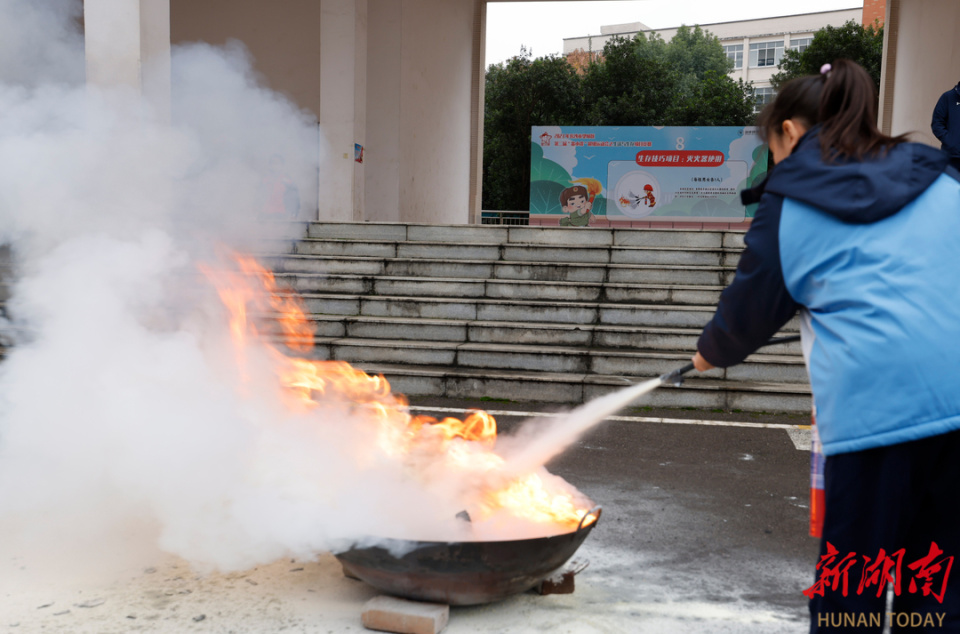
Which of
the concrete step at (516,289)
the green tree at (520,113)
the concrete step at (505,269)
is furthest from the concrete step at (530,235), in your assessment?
the green tree at (520,113)

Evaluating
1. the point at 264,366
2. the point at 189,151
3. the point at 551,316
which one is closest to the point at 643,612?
the point at 264,366

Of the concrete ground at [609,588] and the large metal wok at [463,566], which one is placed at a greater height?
the large metal wok at [463,566]

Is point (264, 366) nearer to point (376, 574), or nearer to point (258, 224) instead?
point (376, 574)

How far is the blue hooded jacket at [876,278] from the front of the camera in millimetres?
1790

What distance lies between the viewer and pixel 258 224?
9.45 m

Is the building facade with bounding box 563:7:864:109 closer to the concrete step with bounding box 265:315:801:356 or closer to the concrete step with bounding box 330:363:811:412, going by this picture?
the concrete step with bounding box 265:315:801:356

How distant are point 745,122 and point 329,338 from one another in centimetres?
3043

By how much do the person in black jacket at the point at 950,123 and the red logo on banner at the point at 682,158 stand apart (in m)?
6.30

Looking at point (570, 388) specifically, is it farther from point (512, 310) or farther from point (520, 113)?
point (520, 113)

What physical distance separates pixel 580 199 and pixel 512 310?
21.6 ft

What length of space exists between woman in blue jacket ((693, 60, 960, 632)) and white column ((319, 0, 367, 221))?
1084cm

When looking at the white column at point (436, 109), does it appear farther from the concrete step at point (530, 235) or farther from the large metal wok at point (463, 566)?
the large metal wok at point (463, 566)

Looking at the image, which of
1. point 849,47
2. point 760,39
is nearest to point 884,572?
point 849,47

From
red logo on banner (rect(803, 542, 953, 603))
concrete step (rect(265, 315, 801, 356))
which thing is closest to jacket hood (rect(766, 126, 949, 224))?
red logo on banner (rect(803, 542, 953, 603))
